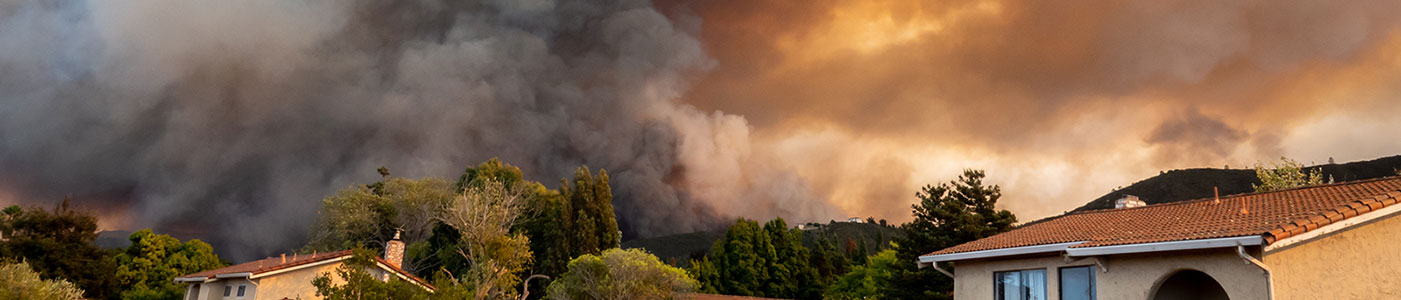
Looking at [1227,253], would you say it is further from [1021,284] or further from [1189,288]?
[1021,284]

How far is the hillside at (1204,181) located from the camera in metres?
82.9

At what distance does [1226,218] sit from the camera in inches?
564

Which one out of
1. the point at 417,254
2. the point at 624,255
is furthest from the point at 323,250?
the point at 624,255

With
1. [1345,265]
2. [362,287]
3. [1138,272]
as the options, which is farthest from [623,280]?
[1345,265]

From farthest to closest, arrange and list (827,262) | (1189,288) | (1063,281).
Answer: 1. (827,262)
2. (1063,281)
3. (1189,288)

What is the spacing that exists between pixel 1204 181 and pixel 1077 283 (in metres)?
87.9

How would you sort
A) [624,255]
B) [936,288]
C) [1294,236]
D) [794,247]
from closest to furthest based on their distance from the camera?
1. [1294,236]
2. [936,288]
3. [624,255]
4. [794,247]

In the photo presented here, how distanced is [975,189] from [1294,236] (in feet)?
68.5

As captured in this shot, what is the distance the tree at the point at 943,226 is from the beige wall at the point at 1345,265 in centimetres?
1727

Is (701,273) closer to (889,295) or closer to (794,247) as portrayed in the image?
(794,247)

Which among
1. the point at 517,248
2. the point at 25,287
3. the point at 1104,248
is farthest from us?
the point at 517,248

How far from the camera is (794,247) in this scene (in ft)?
212

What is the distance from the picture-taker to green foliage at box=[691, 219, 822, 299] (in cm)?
6206

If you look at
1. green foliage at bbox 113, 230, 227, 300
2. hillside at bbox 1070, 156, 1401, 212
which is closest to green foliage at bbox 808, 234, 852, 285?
hillside at bbox 1070, 156, 1401, 212
